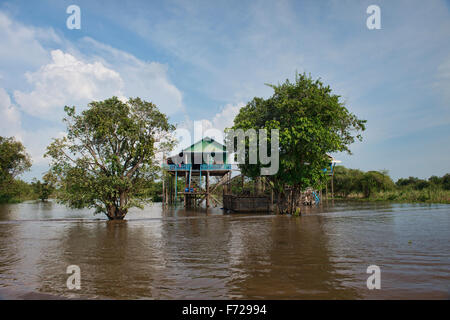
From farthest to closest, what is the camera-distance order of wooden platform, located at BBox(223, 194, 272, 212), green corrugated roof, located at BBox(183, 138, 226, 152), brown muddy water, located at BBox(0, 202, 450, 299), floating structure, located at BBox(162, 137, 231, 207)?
green corrugated roof, located at BBox(183, 138, 226, 152), floating structure, located at BBox(162, 137, 231, 207), wooden platform, located at BBox(223, 194, 272, 212), brown muddy water, located at BBox(0, 202, 450, 299)

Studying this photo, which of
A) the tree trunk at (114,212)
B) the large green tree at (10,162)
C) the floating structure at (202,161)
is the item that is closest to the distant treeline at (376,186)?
the floating structure at (202,161)

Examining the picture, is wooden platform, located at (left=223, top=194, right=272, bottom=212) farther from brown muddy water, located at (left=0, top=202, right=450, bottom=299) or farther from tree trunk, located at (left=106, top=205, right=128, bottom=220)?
brown muddy water, located at (left=0, top=202, right=450, bottom=299)

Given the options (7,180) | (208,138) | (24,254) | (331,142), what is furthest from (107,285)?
(7,180)

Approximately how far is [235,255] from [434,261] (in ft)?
16.3

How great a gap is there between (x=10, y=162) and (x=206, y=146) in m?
27.5

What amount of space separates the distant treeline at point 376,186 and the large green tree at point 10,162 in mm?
52509

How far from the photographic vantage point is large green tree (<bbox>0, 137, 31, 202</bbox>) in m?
34.4

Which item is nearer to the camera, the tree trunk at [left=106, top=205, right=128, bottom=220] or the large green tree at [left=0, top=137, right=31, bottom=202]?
the tree trunk at [left=106, top=205, right=128, bottom=220]

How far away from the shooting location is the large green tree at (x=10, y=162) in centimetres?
3438

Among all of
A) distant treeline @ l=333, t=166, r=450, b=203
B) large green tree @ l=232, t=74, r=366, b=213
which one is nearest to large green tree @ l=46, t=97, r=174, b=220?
large green tree @ l=232, t=74, r=366, b=213

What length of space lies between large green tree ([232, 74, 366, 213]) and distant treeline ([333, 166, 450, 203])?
2389 cm

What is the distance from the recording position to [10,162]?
117 feet

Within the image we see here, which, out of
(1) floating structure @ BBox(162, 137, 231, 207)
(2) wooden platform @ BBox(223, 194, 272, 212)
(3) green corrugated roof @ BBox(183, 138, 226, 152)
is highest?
(3) green corrugated roof @ BBox(183, 138, 226, 152)
